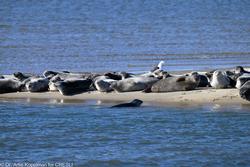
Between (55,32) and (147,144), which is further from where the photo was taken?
(55,32)

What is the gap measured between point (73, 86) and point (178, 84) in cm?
192

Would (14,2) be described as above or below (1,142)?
above

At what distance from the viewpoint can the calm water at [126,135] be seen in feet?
30.8

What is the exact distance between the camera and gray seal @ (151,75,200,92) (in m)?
13.8

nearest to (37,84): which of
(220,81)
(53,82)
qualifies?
(53,82)

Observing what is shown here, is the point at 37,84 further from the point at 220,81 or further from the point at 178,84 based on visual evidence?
the point at 220,81

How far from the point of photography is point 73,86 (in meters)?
14.5

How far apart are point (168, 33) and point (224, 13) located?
12879 millimetres

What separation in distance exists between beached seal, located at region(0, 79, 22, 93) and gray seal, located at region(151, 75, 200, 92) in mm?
2753

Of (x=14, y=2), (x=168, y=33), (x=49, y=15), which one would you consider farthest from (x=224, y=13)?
(x=14, y=2)

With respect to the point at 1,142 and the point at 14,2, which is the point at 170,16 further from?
the point at 1,142

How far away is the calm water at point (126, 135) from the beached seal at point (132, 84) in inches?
41.2

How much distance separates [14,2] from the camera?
2157 inches

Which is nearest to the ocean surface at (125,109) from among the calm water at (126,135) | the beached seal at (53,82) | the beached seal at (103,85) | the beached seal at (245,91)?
the calm water at (126,135)
